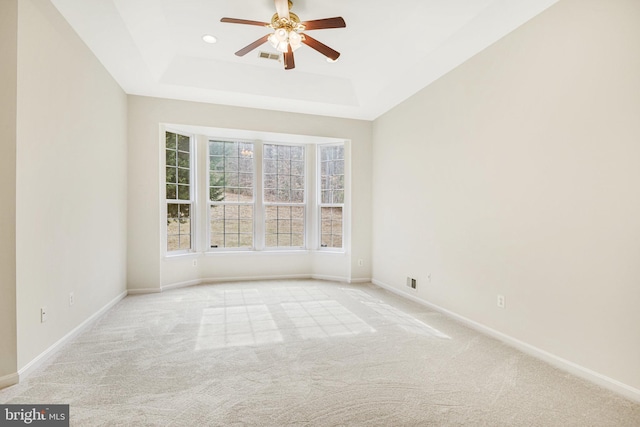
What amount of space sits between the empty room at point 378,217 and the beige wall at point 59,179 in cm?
2

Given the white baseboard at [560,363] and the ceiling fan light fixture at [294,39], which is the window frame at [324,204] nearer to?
the white baseboard at [560,363]

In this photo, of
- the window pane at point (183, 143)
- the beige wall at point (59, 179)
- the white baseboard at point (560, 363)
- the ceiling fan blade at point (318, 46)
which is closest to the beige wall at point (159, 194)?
A: the window pane at point (183, 143)

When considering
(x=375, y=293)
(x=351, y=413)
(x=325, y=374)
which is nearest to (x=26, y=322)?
(x=325, y=374)

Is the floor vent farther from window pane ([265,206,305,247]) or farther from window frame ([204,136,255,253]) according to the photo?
window pane ([265,206,305,247])

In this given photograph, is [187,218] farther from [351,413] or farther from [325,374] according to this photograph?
[351,413]

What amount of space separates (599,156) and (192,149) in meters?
5.11

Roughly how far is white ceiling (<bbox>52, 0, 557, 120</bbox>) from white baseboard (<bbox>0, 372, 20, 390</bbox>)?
9.24 ft

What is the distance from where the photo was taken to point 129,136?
172 inches

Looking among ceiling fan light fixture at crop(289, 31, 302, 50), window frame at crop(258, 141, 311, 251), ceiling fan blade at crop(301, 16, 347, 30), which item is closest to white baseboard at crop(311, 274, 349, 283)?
Result: window frame at crop(258, 141, 311, 251)

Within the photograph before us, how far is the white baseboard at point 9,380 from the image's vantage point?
202 cm

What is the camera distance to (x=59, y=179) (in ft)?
8.48

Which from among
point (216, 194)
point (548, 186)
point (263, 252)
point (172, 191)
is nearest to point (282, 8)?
point (548, 186)

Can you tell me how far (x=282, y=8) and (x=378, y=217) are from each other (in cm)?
341

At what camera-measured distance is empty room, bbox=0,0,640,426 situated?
1993 mm
